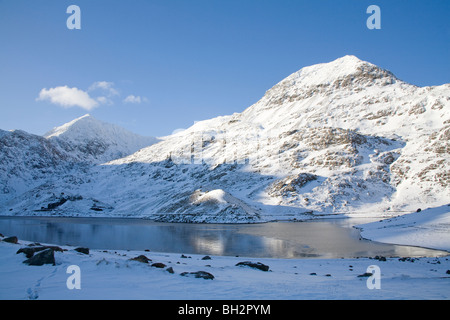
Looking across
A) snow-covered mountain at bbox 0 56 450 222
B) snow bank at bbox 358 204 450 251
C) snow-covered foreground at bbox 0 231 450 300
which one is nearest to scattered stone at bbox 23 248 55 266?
snow-covered foreground at bbox 0 231 450 300

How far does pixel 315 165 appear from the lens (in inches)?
5389

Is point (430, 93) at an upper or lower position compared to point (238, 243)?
upper

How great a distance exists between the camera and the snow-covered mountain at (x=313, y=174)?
110m

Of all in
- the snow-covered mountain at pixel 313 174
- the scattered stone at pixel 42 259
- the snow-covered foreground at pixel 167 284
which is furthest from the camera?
the snow-covered mountain at pixel 313 174

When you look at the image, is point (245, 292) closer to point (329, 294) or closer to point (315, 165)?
point (329, 294)

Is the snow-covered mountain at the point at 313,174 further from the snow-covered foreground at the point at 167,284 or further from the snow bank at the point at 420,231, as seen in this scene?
the snow-covered foreground at the point at 167,284

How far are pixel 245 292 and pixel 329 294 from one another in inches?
155

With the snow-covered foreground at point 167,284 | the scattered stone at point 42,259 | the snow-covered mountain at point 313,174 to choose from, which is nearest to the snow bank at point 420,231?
the snow-covered foreground at point 167,284

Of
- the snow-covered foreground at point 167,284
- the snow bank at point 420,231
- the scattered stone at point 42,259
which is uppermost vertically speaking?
the scattered stone at point 42,259

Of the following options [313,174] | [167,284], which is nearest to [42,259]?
[167,284]

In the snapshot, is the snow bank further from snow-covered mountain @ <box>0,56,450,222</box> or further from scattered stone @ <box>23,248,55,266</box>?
snow-covered mountain @ <box>0,56,450,222</box>

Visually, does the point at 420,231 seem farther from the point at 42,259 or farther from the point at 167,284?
the point at 42,259

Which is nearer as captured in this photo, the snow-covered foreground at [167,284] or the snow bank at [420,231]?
A: the snow-covered foreground at [167,284]
